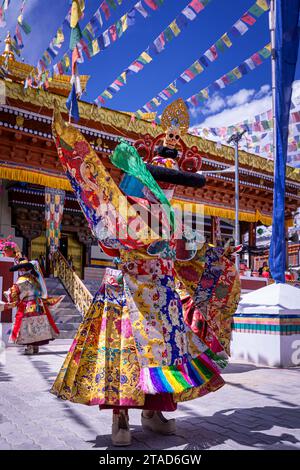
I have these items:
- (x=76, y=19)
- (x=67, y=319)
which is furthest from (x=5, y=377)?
(x=67, y=319)

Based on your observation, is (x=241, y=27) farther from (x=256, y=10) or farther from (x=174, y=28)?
(x=174, y=28)

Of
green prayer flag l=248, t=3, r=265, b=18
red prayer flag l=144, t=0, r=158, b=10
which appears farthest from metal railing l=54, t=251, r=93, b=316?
green prayer flag l=248, t=3, r=265, b=18

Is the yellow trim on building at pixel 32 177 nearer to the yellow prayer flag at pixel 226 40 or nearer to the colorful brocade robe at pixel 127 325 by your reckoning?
the yellow prayer flag at pixel 226 40

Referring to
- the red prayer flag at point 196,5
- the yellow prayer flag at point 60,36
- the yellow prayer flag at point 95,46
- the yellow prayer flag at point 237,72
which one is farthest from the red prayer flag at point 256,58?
the yellow prayer flag at point 60,36

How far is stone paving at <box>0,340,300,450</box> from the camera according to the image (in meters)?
2.51

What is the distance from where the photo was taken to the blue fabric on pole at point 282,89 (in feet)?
19.3

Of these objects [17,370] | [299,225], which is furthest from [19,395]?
[299,225]

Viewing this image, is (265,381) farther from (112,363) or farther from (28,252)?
(28,252)

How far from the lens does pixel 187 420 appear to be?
3080mm

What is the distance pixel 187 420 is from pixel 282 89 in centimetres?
471

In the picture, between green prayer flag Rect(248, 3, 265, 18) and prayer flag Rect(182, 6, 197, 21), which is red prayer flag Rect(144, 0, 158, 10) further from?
green prayer flag Rect(248, 3, 265, 18)

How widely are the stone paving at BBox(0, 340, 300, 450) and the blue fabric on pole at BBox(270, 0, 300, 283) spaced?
5.96 feet
